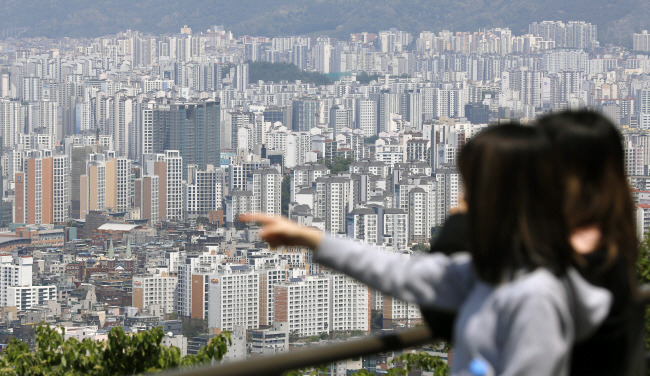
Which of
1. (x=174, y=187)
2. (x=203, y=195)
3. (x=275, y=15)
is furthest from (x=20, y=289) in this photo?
(x=275, y=15)

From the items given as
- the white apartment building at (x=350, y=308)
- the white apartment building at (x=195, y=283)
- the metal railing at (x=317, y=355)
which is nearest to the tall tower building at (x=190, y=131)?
the white apartment building at (x=195, y=283)

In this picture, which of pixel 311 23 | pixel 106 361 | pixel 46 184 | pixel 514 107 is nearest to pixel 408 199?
pixel 46 184

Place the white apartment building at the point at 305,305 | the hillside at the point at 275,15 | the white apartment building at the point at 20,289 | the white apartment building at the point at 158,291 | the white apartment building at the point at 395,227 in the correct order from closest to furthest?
the white apartment building at the point at 305,305 → the white apartment building at the point at 158,291 → the white apartment building at the point at 20,289 → the white apartment building at the point at 395,227 → the hillside at the point at 275,15

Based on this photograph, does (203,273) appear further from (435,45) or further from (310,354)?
(435,45)

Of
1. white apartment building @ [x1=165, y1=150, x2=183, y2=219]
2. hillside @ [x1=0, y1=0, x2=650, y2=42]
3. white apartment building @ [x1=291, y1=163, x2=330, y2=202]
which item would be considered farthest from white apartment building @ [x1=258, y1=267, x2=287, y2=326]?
hillside @ [x1=0, y1=0, x2=650, y2=42]

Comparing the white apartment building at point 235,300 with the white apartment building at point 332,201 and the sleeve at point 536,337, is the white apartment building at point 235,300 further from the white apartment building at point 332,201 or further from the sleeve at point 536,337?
the sleeve at point 536,337

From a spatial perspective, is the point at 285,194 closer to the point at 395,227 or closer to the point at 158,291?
the point at 395,227

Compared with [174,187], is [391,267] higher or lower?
higher
